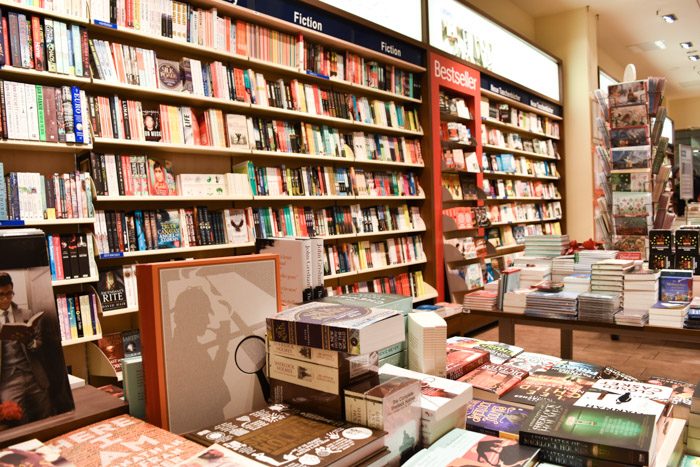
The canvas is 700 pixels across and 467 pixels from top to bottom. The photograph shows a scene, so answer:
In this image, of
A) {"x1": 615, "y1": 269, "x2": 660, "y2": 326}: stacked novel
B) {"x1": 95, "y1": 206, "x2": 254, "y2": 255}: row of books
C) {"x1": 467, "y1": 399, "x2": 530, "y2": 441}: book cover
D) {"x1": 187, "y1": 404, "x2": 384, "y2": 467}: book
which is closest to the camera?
{"x1": 187, "y1": 404, "x2": 384, "y2": 467}: book

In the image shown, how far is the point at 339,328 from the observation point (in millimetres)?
1132

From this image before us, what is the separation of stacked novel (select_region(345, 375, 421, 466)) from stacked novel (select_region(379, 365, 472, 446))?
0.02 m

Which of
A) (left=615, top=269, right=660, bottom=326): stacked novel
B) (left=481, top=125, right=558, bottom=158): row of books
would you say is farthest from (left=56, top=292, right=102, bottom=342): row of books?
(left=481, top=125, right=558, bottom=158): row of books

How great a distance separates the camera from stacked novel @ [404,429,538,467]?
1.13 meters

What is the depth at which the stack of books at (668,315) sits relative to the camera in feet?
8.52

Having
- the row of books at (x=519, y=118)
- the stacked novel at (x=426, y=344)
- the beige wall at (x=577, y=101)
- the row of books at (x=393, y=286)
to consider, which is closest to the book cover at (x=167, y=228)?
the row of books at (x=393, y=286)

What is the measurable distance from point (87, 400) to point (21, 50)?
2030 mm

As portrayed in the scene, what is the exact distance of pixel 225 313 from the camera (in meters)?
1.29

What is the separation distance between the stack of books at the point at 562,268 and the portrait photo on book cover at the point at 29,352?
3.10 m

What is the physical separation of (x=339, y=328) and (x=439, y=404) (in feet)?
1.11

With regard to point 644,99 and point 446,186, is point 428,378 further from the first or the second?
point 644,99

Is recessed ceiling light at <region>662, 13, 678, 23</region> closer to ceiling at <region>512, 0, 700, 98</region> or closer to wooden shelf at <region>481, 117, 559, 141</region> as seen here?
ceiling at <region>512, 0, 700, 98</region>

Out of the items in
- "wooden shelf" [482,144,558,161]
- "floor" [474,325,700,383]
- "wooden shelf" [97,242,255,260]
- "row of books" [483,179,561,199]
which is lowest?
"floor" [474,325,700,383]

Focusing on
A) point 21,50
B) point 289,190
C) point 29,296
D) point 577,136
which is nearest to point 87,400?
point 29,296
